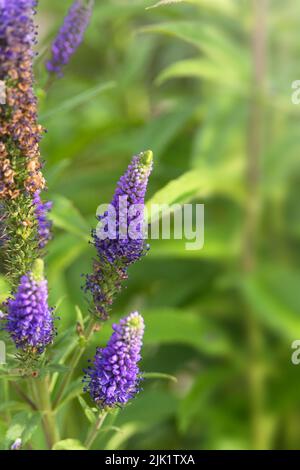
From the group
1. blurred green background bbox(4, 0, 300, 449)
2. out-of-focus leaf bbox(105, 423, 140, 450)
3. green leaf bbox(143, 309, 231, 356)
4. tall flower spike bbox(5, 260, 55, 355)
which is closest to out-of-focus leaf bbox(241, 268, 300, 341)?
blurred green background bbox(4, 0, 300, 449)

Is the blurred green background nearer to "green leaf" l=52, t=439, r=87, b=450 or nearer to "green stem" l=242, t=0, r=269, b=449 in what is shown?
"green stem" l=242, t=0, r=269, b=449

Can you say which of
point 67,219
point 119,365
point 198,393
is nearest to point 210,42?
point 67,219

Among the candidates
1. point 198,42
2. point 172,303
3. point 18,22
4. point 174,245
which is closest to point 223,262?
point 172,303

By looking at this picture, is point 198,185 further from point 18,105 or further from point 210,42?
point 18,105

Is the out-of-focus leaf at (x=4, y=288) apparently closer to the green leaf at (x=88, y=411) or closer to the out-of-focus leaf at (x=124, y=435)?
the green leaf at (x=88, y=411)

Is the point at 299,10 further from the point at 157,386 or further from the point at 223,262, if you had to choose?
the point at 157,386
